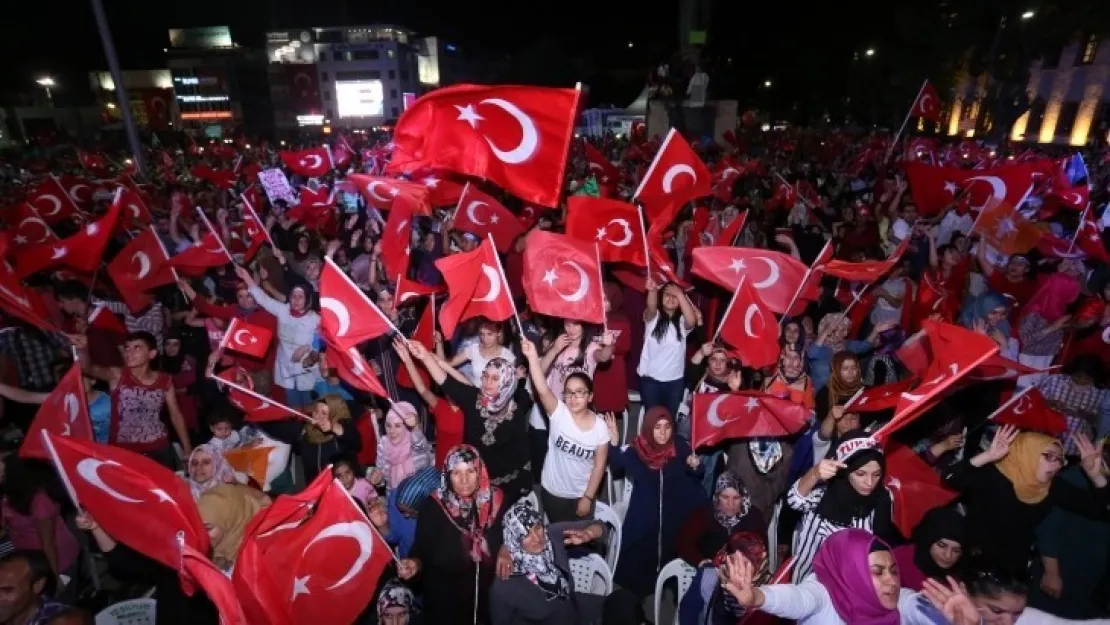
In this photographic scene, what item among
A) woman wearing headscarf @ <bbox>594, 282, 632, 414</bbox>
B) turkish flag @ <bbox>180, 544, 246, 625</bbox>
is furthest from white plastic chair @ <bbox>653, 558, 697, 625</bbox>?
turkish flag @ <bbox>180, 544, 246, 625</bbox>

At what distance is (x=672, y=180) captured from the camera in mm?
6703

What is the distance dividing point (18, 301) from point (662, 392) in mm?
4999

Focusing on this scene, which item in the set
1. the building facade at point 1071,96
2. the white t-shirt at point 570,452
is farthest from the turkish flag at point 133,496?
the building facade at point 1071,96

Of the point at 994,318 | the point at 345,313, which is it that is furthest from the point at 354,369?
the point at 994,318

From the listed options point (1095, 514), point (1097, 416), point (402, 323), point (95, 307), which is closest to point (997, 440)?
point (1095, 514)

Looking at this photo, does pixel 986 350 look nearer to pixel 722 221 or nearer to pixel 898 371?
pixel 898 371

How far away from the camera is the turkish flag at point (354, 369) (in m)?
4.56

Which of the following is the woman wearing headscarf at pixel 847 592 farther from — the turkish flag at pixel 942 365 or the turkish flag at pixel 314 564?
the turkish flag at pixel 314 564

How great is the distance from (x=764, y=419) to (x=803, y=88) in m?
49.1

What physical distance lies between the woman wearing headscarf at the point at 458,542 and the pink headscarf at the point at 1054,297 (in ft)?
17.7

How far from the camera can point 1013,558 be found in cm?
379

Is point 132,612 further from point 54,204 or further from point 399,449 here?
point 54,204

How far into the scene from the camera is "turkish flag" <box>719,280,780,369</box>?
4.99 meters

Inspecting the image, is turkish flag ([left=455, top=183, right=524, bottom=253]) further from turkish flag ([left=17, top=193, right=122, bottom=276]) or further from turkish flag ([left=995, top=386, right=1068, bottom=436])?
turkish flag ([left=995, top=386, right=1068, bottom=436])
